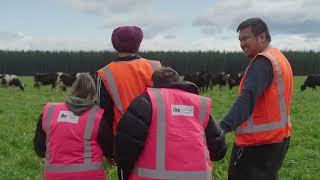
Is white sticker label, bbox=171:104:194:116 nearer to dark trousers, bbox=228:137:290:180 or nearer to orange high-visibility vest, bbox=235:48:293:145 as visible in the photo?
orange high-visibility vest, bbox=235:48:293:145

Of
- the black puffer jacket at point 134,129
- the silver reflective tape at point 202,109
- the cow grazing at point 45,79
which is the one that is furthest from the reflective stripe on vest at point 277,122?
the cow grazing at point 45,79

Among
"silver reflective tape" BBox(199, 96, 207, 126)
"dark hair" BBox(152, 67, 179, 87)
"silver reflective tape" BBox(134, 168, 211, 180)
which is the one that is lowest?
"silver reflective tape" BBox(134, 168, 211, 180)

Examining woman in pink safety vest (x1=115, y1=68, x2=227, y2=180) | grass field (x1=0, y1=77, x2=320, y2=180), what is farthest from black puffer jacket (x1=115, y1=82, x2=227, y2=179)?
grass field (x1=0, y1=77, x2=320, y2=180)

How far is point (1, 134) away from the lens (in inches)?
437

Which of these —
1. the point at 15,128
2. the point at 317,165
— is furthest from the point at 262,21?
the point at 15,128

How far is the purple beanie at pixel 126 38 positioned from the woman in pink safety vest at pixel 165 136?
3.22ft

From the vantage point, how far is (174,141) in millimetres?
3840

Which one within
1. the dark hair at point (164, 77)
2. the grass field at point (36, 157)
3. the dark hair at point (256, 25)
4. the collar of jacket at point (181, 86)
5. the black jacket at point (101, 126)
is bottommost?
the grass field at point (36, 157)

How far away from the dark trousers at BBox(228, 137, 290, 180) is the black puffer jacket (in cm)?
80

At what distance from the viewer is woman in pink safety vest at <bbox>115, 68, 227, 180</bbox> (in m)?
3.83

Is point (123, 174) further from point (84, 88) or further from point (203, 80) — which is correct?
point (203, 80)

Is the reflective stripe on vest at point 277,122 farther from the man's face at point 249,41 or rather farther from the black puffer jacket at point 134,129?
the black puffer jacket at point 134,129

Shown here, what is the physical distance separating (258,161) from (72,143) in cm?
169

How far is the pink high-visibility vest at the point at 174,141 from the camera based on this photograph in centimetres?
384
